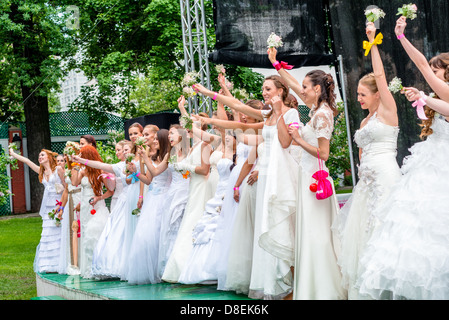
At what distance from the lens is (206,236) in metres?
6.62

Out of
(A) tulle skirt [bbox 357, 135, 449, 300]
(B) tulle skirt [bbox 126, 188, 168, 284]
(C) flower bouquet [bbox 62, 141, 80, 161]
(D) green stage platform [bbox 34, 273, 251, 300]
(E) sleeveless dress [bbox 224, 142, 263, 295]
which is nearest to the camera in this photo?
(A) tulle skirt [bbox 357, 135, 449, 300]

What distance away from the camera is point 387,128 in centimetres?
484

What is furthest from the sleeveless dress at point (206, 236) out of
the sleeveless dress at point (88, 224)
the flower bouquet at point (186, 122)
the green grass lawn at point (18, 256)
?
the green grass lawn at point (18, 256)

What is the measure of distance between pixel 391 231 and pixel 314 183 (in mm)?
1051

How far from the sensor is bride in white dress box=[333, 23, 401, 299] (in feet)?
15.4

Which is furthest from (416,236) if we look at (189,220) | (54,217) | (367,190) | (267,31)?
(54,217)

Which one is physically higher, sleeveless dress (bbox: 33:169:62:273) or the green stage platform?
sleeveless dress (bbox: 33:169:62:273)

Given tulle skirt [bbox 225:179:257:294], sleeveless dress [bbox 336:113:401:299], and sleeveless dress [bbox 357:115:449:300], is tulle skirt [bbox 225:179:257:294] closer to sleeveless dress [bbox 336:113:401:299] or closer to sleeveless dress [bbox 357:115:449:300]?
sleeveless dress [bbox 336:113:401:299]

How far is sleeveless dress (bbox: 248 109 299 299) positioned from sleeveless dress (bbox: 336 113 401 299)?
1.62 feet

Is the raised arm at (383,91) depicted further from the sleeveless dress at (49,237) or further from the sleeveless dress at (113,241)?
the sleeveless dress at (49,237)

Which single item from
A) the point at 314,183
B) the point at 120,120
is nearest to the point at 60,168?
the point at 314,183

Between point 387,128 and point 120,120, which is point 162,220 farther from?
point 120,120

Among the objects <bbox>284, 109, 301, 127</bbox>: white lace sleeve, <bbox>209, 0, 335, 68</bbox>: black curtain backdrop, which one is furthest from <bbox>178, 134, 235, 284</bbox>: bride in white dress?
<bbox>209, 0, 335, 68</bbox>: black curtain backdrop

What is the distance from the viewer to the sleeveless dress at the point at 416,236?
3867 millimetres
